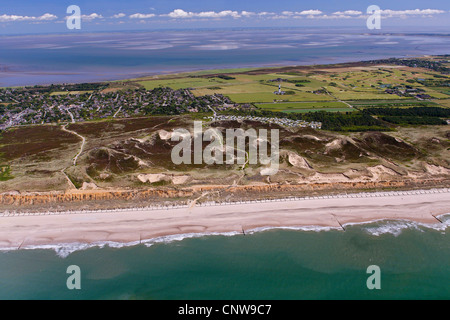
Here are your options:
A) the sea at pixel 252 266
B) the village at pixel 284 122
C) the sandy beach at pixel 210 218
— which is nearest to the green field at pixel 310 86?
the village at pixel 284 122

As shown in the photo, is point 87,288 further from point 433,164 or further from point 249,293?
point 433,164

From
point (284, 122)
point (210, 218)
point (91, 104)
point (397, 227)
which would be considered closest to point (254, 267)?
point (210, 218)

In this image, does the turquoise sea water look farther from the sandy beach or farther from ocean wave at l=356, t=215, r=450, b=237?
the sandy beach

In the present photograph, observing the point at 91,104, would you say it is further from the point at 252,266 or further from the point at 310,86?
the point at 310,86

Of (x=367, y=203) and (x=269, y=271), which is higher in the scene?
(x=367, y=203)

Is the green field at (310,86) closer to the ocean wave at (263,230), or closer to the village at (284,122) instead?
the village at (284,122)

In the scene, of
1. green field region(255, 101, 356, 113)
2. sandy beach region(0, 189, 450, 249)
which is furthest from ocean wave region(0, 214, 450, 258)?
green field region(255, 101, 356, 113)

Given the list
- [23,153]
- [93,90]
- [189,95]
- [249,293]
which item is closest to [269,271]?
[249,293]
